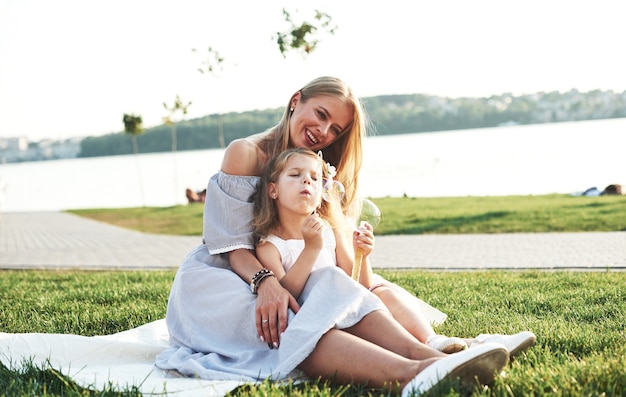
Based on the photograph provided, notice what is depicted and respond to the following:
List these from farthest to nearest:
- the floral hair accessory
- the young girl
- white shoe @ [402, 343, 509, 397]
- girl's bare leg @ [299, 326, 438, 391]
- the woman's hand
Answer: the floral hair accessory
the young girl
the woman's hand
girl's bare leg @ [299, 326, 438, 391]
white shoe @ [402, 343, 509, 397]

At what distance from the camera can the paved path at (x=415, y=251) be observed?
25.1 ft

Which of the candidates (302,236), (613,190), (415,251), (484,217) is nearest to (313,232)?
(302,236)

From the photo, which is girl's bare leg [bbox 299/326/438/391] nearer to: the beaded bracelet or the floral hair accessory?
the beaded bracelet

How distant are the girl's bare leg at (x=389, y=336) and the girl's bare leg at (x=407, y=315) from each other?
304mm

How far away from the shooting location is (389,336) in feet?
9.75

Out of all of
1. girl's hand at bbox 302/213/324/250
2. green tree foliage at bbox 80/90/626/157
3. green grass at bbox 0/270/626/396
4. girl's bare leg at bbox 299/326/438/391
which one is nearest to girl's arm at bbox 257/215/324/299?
girl's hand at bbox 302/213/324/250

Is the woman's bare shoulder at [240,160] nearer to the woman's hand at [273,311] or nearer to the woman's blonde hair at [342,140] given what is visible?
the woman's blonde hair at [342,140]

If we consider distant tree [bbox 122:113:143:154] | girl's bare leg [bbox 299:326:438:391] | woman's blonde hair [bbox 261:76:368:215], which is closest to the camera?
girl's bare leg [bbox 299:326:438:391]

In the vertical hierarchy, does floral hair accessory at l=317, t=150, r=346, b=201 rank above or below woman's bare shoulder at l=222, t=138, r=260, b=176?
below

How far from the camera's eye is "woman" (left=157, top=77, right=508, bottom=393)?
2850 mm

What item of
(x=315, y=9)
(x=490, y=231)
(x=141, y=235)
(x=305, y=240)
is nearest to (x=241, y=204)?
(x=305, y=240)

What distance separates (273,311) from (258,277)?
0.23 m

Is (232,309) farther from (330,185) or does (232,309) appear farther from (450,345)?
(450,345)

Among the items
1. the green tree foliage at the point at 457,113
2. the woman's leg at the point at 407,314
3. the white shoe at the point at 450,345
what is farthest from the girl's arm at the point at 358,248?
the green tree foliage at the point at 457,113
